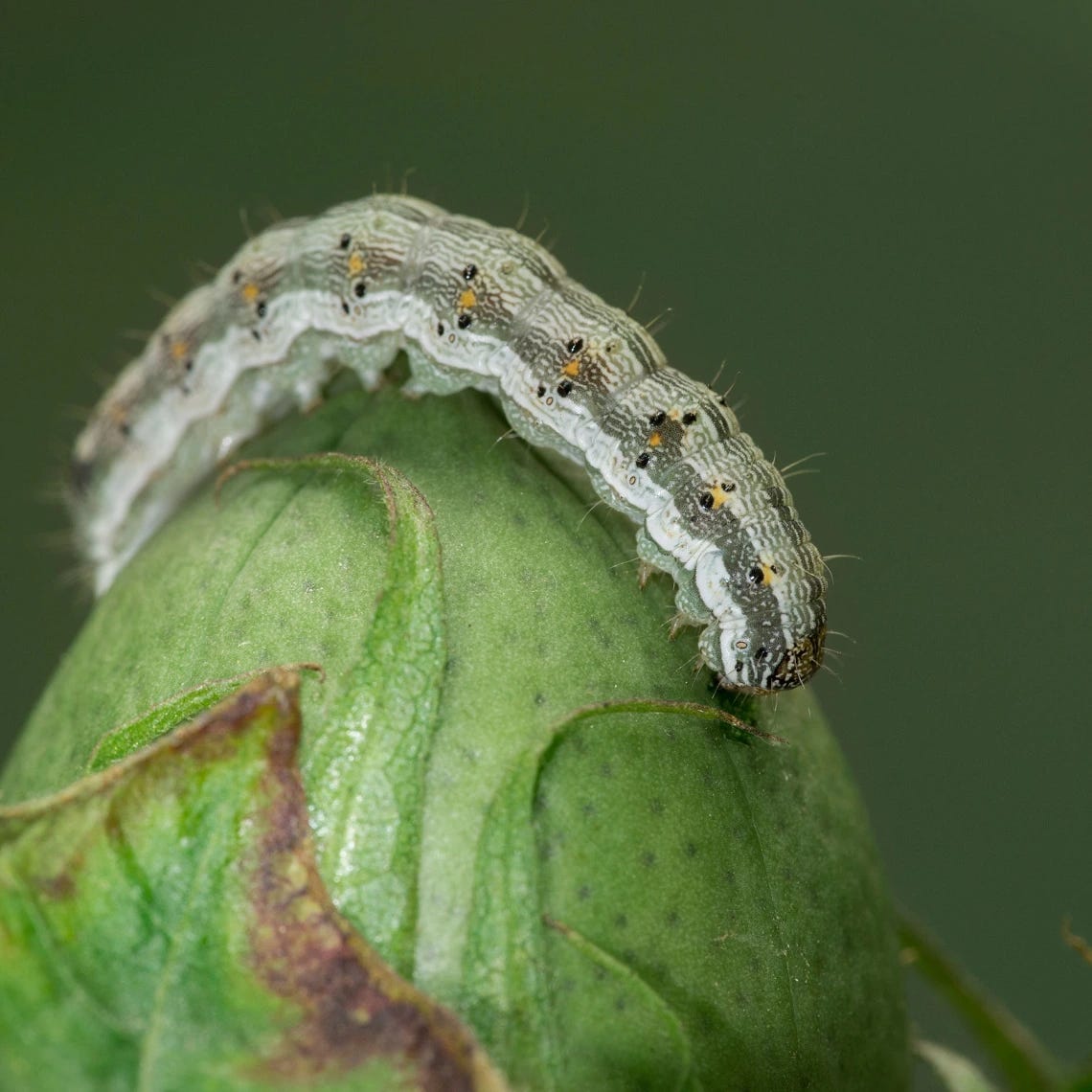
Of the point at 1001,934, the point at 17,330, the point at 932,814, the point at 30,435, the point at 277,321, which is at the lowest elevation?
the point at 1001,934

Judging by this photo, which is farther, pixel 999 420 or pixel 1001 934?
pixel 999 420

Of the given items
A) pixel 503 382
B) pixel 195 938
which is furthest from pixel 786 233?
pixel 195 938

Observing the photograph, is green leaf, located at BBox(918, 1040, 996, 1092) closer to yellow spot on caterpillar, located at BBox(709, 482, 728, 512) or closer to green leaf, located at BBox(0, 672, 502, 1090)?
yellow spot on caterpillar, located at BBox(709, 482, 728, 512)

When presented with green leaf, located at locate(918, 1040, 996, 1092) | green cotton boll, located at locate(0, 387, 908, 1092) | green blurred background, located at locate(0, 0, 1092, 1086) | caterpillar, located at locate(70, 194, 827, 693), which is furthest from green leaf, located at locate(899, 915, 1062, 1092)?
green blurred background, located at locate(0, 0, 1092, 1086)

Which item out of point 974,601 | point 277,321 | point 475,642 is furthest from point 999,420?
point 475,642

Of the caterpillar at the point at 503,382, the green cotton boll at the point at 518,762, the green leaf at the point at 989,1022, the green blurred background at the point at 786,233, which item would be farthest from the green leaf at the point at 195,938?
the green blurred background at the point at 786,233

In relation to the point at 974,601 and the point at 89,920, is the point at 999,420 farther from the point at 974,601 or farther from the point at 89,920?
the point at 89,920
